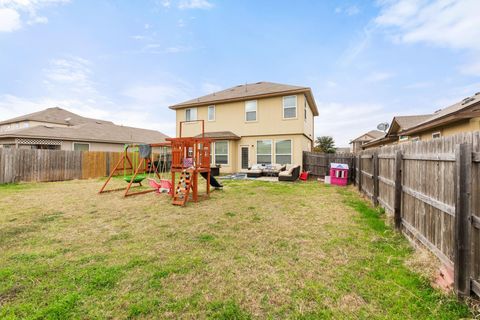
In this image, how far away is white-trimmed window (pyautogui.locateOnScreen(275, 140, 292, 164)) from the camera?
14.9 m

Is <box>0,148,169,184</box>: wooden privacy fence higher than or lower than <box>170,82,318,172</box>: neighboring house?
lower

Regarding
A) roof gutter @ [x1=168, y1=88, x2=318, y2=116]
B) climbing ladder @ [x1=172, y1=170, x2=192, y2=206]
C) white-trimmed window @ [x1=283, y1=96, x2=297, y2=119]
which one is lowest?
climbing ladder @ [x1=172, y1=170, x2=192, y2=206]

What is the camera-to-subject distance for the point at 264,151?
15656mm

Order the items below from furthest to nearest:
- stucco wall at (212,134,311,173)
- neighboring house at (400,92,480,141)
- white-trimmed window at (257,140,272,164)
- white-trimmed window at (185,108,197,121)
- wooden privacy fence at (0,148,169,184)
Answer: white-trimmed window at (185,108,197,121) < white-trimmed window at (257,140,272,164) < stucco wall at (212,134,311,173) < wooden privacy fence at (0,148,169,184) < neighboring house at (400,92,480,141)

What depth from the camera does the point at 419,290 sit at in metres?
2.39

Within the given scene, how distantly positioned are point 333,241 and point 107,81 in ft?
68.5

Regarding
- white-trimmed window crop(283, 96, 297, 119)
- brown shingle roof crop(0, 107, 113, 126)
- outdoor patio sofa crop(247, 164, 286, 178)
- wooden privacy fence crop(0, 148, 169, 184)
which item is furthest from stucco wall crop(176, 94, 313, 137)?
brown shingle roof crop(0, 107, 113, 126)

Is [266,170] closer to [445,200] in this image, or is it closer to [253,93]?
[253,93]

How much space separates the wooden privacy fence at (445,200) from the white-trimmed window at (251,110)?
11910mm

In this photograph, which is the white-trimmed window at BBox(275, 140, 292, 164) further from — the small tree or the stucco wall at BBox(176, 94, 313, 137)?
the small tree

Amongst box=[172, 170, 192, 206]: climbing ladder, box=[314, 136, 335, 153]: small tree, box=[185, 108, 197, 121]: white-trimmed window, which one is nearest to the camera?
box=[172, 170, 192, 206]: climbing ladder

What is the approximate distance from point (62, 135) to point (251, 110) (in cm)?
1521

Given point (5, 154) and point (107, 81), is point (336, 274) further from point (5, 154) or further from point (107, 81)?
point (107, 81)

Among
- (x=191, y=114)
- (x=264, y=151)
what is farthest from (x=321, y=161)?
(x=191, y=114)
